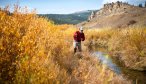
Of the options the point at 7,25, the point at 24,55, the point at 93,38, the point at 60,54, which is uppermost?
the point at 7,25

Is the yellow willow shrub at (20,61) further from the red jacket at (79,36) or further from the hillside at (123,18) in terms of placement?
Result: the hillside at (123,18)

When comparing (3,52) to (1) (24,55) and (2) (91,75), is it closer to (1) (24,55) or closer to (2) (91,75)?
(1) (24,55)

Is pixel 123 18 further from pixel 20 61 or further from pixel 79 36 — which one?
pixel 20 61

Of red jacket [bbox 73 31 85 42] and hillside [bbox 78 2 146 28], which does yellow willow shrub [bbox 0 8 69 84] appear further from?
hillside [bbox 78 2 146 28]

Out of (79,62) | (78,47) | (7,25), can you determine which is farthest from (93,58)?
(7,25)

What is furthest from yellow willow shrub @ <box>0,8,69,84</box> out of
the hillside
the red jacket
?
the hillside

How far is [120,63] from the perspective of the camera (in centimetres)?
2400

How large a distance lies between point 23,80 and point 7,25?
2.65 m

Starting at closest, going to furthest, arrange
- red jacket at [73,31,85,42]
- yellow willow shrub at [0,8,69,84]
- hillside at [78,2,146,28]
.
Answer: yellow willow shrub at [0,8,69,84] → red jacket at [73,31,85,42] → hillside at [78,2,146,28]

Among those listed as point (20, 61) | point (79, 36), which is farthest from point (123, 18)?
point (20, 61)

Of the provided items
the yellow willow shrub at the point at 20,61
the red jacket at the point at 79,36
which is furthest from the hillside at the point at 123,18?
the yellow willow shrub at the point at 20,61

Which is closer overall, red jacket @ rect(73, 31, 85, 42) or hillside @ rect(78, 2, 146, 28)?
red jacket @ rect(73, 31, 85, 42)

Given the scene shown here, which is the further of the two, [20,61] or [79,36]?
[79,36]

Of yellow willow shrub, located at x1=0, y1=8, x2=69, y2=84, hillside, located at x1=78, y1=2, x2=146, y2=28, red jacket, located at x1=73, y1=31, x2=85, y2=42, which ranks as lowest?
hillside, located at x1=78, y1=2, x2=146, y2=28
